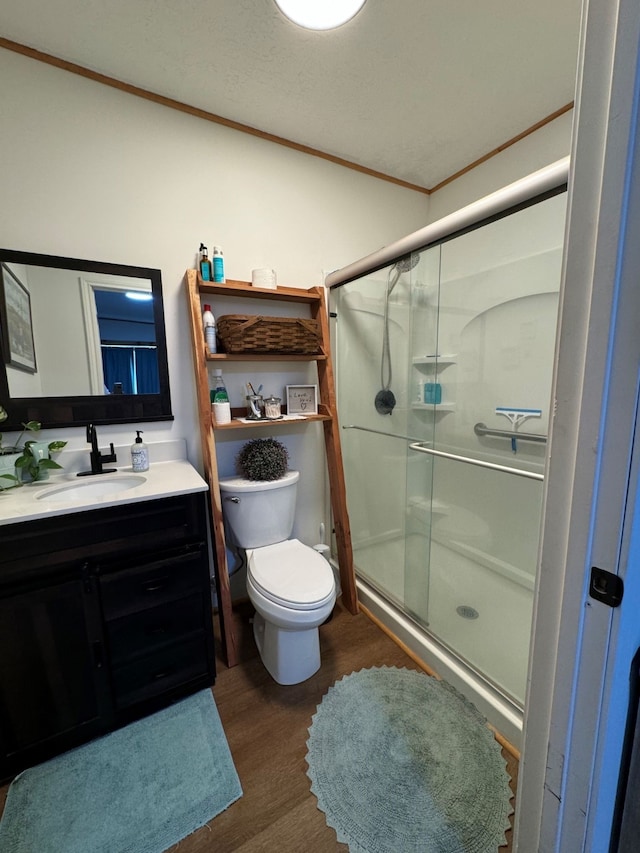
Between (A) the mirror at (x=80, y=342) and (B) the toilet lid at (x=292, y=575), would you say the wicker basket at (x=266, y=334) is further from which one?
(B) the toilet lid at (x=292, y=575)

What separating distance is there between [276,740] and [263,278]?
187 centimetres

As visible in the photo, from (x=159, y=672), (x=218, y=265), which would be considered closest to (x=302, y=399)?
(x=218, y=265)

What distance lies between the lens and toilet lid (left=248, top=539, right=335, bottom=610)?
1.38 metres

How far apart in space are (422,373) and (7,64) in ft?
6.73

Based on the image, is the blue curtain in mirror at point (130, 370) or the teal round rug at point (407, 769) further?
the blue curtain in mirror at point (130, 370)

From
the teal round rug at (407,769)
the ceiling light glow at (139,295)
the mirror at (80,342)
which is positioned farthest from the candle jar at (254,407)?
the teal round rug at (407,769)

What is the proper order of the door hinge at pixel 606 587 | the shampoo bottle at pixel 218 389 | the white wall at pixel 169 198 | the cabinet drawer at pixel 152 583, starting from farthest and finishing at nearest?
the shampoo bottle at pixel 218 389 → the white wall at pixel 169 198 → the cabinet drawer at pixel 152 583 → the door hinge at pixel 606 587

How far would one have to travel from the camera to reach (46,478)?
4.70 feet

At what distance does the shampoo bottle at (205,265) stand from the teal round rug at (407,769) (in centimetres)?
184

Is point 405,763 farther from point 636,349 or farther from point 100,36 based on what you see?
point 100,36

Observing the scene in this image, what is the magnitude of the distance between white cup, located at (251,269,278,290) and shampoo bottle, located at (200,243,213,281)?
0.20 m

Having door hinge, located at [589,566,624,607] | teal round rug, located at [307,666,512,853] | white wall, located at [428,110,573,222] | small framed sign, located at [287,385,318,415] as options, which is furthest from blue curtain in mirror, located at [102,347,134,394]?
white wall, located at [428,110,573,222]

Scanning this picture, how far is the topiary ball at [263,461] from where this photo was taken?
5.68ft

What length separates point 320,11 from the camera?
1.15 m
